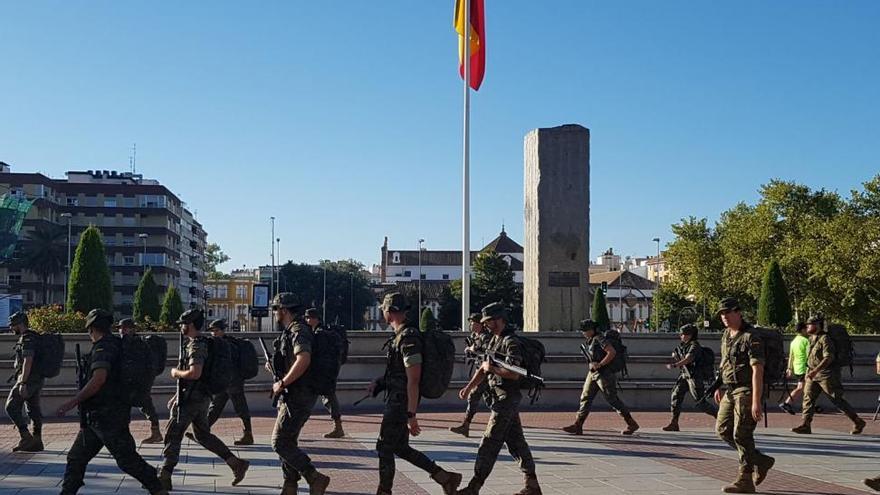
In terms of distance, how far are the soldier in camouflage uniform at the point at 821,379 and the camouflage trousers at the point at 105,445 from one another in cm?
1064

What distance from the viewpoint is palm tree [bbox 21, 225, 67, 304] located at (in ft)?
326

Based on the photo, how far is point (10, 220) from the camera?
9169cm

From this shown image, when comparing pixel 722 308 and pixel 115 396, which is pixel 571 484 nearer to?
pixel 722 308

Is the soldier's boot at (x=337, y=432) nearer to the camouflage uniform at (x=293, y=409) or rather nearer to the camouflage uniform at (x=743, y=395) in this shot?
the camouflage uniform at (x=293, y=409)

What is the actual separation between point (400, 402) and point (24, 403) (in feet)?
21.8

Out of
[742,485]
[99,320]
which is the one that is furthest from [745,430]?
[99,320]

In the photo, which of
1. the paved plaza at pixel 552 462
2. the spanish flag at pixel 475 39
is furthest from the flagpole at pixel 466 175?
the paved plaza at pixel 552 462

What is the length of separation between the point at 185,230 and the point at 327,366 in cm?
12967

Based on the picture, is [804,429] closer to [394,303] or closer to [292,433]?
[394,303]

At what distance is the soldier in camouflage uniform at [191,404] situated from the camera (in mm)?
9711

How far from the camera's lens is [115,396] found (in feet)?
27.9

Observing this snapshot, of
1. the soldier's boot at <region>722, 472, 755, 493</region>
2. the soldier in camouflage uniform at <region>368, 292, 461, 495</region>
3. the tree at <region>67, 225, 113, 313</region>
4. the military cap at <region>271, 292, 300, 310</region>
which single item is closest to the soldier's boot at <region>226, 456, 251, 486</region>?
the military cap at <region>271, 292, 300, 310</region>

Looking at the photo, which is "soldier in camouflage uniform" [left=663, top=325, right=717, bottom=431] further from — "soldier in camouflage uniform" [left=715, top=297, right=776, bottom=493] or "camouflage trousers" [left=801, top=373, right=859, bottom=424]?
"soldier in camouflage uniform" [left=715, top=297, right=776, bottom=493]

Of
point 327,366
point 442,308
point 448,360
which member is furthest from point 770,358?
point 442,308
